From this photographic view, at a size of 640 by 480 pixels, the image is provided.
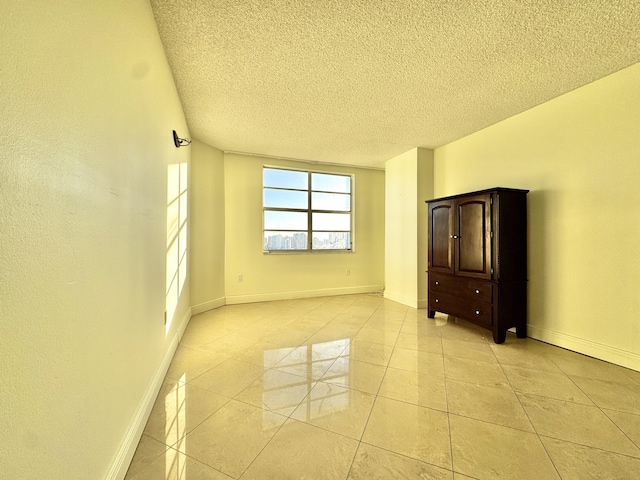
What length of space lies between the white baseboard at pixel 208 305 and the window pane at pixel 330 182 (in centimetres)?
241

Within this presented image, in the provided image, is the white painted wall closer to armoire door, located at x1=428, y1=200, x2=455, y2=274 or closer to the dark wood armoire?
armoire door, located at x1=428, y1=200, x2=455, y2=274

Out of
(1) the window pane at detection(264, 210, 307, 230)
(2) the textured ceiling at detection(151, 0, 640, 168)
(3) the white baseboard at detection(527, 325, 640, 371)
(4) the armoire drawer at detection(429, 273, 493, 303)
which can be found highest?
(2) the textured ceiling at detection(151, 0, 640, 168)

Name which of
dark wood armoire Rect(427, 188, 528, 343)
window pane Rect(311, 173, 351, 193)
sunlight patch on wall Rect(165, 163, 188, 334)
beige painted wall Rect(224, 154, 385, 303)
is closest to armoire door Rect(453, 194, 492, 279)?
dark wood armoire Rect(427, 188, 528, 343)

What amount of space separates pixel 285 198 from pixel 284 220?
1.24 ft

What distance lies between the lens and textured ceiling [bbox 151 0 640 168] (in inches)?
64.9

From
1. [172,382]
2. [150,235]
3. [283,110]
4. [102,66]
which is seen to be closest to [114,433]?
[172,382]

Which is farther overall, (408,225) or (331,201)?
(331,201)

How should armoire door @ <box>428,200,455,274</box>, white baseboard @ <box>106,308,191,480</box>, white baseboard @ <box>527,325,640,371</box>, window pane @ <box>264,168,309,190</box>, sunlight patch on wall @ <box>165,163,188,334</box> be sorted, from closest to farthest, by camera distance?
1. white baseboard @ <box>106,308,191,480</box>
2. white baseboard @ <box>527,325,640,371</box>
3. sunlight patch on wall @ <box>165,163,188,334</box>
4. armoire door @ <box>428,200,455,274</box>
5. window pane @ <box>264,168,309,190</box>

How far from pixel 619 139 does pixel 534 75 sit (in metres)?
0.86

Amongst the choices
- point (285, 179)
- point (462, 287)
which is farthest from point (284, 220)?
point (462, 287)

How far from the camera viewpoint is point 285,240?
470cm

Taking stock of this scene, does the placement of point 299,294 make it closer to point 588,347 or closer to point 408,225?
point 408,225

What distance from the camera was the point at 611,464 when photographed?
4.07ft

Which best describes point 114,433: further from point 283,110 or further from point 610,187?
point 610,187
